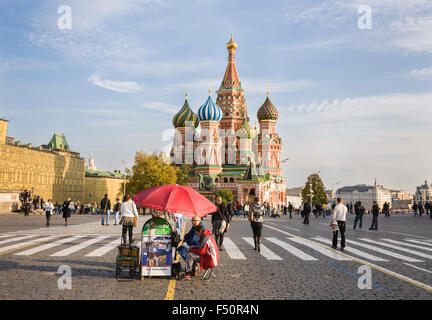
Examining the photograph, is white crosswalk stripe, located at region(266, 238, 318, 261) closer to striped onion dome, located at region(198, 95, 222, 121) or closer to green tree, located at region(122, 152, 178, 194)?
green tree, located at region(122, 152, 178, 194)

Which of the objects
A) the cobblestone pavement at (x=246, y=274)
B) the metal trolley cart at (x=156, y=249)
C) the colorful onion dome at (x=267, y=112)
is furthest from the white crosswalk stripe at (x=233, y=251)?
the colorful onion dome at (x=267, y=112)

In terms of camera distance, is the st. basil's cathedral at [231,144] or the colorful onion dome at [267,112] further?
the colorful onion dome at [267,112]

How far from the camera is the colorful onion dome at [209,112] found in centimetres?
7512

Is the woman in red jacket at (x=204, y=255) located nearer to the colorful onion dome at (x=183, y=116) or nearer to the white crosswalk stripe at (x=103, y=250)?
the white crosswalk stripe at (x=103, y=250)

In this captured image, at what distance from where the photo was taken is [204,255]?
8492 millimetres

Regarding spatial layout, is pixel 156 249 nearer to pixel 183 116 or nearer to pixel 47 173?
pixel 47 173

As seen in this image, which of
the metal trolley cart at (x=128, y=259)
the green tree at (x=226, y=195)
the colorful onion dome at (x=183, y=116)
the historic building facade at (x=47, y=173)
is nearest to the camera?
the metal trolley cart at (x=128, y=259)

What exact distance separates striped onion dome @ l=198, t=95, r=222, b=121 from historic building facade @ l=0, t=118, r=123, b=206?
22.1 m

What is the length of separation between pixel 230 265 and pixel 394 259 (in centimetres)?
508

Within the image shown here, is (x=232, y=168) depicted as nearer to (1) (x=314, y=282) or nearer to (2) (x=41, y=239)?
(2) (x=41, y=239)

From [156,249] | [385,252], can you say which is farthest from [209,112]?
[156,249]

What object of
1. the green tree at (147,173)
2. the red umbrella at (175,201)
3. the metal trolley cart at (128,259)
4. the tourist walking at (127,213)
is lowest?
the metal trolley cart at (128,259)
